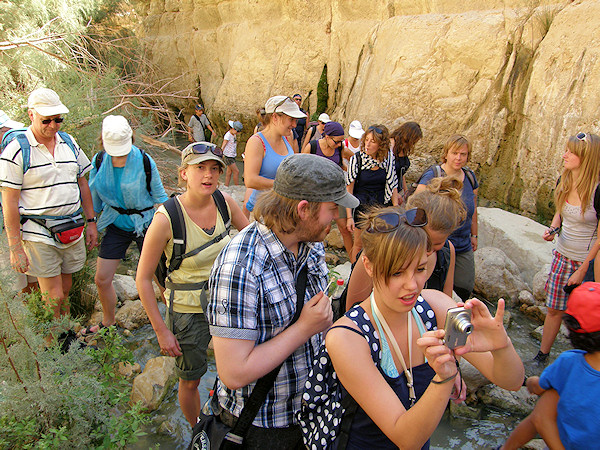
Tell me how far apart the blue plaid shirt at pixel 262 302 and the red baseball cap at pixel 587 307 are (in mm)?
1152

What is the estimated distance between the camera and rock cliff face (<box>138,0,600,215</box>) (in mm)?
6477

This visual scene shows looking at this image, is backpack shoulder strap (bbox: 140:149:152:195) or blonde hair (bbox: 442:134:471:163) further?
blonde hair (bbox: 442:134:471:163)

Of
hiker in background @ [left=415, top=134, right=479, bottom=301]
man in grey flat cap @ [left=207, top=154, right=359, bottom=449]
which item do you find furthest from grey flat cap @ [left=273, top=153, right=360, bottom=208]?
hiker in background @ [left=415, top=134, right=479, bottom=301]

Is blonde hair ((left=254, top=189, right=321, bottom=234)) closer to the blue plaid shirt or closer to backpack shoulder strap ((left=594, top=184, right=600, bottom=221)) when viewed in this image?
the blue plaid shirt

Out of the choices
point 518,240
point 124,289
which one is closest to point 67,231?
point 124,289

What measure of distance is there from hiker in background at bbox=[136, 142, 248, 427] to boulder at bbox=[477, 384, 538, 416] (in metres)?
2.23

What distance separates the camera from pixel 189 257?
249 centimetres

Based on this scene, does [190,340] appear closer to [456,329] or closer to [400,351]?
[400,351]

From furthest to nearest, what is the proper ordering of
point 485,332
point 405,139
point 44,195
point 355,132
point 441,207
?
point 355,132
point 405,139
point 44,195
point 441,207
point 485,332

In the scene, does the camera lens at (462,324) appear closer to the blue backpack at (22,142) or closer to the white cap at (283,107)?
the white cap at (283,107)

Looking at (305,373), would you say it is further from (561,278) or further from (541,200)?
(541,200)

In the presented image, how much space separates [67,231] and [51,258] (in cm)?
26

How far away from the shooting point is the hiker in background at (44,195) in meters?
3.12

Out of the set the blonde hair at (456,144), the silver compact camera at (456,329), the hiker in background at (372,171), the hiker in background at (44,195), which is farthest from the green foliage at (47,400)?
the blonde hair at (456,144)
